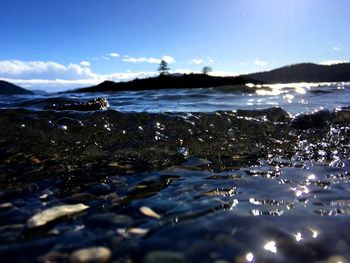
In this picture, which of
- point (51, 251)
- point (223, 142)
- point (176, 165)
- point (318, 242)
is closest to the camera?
point (51, 251)

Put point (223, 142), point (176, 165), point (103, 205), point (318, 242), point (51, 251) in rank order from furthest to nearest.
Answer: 1. point (223, 142)
2. point (176, 165)
3. point (103, 205)
4. point (318, 242)
5. point (51, 251)

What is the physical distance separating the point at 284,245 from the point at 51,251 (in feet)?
4.53

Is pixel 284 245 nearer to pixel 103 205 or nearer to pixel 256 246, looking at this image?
pixel 256 246

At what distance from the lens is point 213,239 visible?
2.49 meters

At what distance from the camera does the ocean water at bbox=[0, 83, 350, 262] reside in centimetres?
239

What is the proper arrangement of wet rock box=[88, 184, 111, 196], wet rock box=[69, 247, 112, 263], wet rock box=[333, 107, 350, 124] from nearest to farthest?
1. wet rock box=[69, 247, 112, 263]
2. wet rock box=[88, 184, 111, 196]
3. wet rock box=[333, 107, 350, 124]

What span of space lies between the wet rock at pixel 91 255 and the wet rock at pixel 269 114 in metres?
5.85

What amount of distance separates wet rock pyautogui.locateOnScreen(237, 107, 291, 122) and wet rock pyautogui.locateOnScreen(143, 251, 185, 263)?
5769 mm

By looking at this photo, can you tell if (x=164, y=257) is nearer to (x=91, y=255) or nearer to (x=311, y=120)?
(x=91, y=255)

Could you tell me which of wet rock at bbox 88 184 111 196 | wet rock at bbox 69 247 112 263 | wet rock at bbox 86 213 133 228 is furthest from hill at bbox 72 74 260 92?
wet rock at bbox 69 247 112 263

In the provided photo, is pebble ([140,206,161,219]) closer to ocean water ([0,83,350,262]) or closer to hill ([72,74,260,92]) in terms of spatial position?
ocean water ([0,83,350,262])

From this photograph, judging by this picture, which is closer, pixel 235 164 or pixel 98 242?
pixel 98 242

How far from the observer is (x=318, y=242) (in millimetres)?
2465

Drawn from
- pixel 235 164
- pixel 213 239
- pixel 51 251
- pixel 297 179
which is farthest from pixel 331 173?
pixel 51 251
